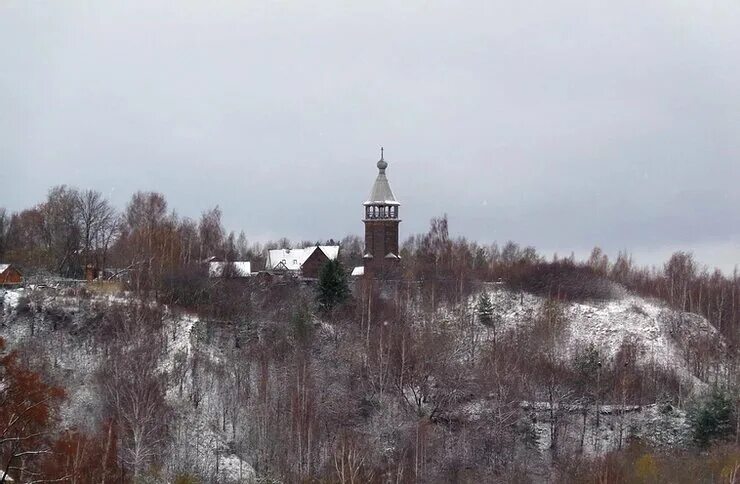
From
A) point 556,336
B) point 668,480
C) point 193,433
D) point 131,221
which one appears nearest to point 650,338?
point 556,336

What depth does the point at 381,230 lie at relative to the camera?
2240 inches

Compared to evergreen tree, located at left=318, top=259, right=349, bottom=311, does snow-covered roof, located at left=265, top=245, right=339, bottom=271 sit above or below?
above

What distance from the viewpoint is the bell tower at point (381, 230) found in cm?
5650

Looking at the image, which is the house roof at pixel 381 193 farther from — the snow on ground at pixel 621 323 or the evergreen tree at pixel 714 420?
the evergreen tree at pixel 714 420

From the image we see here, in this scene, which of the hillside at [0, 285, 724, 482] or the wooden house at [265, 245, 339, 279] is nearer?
the hillside at [0, 285, 724, 482]

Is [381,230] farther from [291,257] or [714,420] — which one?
[714,420]

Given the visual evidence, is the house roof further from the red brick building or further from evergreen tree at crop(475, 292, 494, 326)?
the red brick building

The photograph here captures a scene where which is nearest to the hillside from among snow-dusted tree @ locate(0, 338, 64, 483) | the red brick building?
the red brick building

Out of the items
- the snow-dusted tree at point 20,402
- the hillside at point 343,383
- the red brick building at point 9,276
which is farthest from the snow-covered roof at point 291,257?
the snow-dusted tree at point 20,402

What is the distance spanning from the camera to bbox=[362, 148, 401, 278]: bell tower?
185ft

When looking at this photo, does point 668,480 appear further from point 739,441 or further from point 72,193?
point 72,193

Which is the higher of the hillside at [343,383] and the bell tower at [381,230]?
the bell tower at [381,230]

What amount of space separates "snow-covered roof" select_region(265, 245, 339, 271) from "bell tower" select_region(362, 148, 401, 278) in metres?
4.96

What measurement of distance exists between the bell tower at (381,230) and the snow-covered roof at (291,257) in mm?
4959
